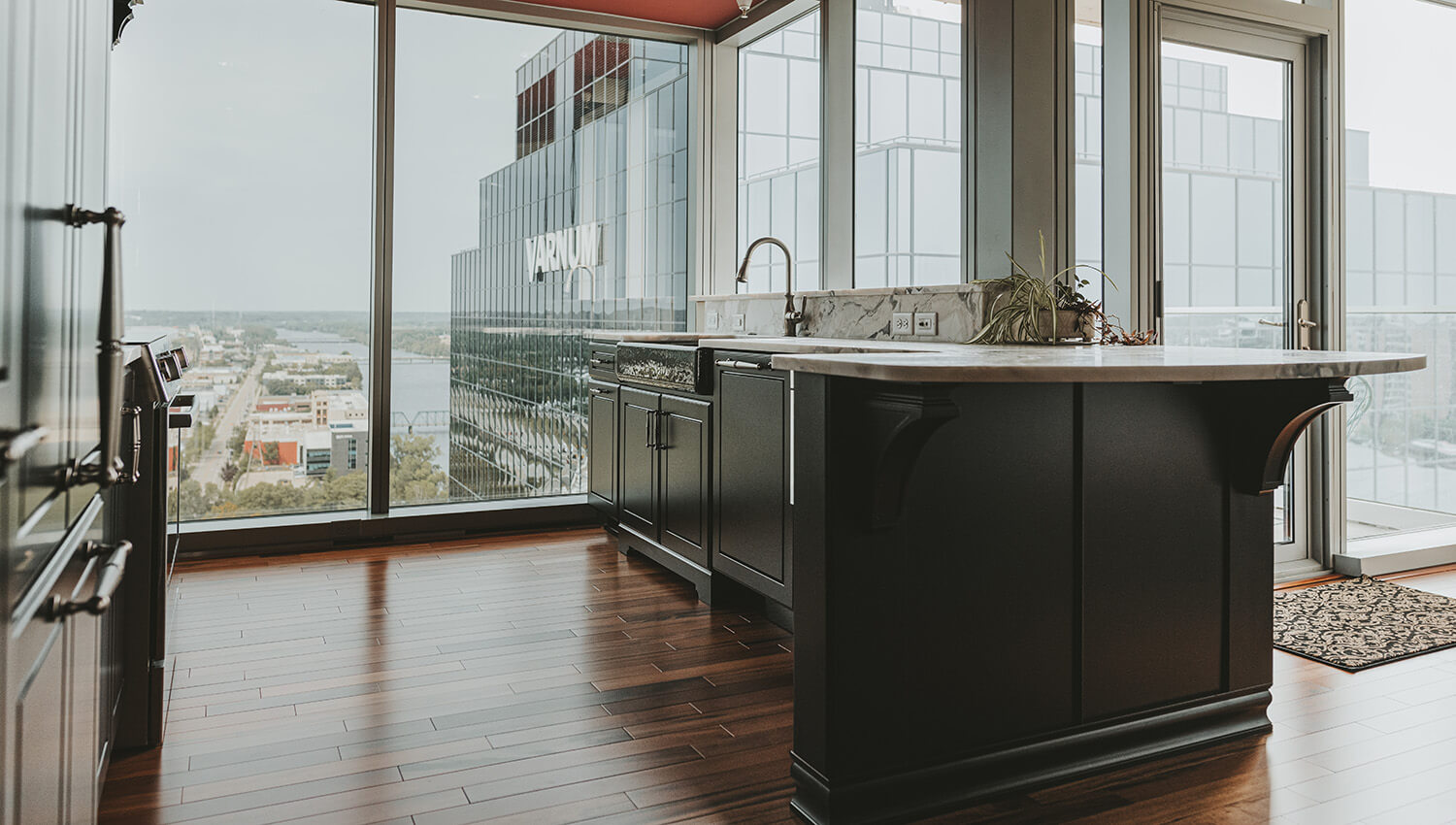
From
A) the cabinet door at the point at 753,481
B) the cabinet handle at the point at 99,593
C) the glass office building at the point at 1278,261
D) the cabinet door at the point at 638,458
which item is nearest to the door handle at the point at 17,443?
the cabinet handle at the point at 99,593

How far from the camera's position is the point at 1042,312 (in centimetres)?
324

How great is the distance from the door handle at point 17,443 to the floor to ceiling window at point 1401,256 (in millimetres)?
4797

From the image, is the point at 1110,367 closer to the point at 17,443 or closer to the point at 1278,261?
the point at 17,443

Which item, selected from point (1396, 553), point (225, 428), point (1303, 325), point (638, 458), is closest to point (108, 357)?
point (638, 458)

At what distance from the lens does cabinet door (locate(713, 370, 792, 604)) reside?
3111 mm

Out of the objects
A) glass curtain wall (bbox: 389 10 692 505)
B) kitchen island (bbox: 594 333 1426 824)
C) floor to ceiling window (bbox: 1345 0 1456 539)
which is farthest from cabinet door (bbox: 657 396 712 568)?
floor to ceiling window (bbox: 1345 0 1456 539)

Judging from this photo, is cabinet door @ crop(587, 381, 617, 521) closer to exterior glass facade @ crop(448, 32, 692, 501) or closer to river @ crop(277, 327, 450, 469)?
exterior glass facade @ crop(448, 32, 692, 501)

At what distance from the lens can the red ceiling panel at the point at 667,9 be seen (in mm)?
5035

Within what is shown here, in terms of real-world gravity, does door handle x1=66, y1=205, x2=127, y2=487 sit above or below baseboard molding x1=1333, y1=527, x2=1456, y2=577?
above

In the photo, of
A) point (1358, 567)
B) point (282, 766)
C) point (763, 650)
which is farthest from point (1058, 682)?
point (1358, 567)

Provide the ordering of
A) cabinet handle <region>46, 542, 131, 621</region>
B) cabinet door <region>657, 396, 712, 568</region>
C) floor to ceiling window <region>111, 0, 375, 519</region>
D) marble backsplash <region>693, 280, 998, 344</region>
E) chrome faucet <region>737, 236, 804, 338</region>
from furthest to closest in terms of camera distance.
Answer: chrome faucet <region>737, 236, 804, 338</region>
floor to ceiling window <region>111, 0, 375, 519</region>
cabinet door <region>657, 396, 712, 568</region>
marble backsplash <region>693, 280, 998, 344</region>
cabinet handle <region>46, 542, 131, 621</region>

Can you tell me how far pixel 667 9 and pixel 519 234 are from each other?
1385 millimetres

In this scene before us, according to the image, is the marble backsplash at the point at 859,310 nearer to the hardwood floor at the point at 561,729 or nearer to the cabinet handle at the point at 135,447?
the hardwood floor at the point at 561,729

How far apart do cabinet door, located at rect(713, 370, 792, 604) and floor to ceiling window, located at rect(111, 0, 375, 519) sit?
2188 mm
